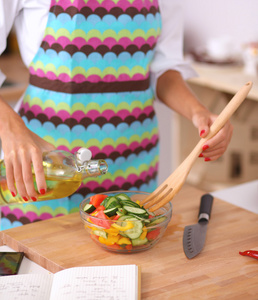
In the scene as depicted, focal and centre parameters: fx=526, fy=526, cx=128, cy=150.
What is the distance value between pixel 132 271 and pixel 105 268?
0.16 feet

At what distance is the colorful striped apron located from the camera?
1281mm

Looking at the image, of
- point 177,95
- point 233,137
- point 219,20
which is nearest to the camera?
point 177,95

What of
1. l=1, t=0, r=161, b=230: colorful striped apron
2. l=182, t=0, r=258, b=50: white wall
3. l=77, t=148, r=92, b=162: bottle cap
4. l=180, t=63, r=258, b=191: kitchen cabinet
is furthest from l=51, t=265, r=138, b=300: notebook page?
l=182, t=0, r=258, b=50: white wall

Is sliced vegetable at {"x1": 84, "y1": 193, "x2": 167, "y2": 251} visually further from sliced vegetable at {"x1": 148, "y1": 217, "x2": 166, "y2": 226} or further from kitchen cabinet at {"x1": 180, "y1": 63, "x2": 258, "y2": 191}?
kitchen cabinet at {"x1": 180, "y1": 63, "x2": 258, "y2": 191}

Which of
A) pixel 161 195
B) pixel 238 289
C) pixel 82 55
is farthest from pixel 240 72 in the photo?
pixel 238 289

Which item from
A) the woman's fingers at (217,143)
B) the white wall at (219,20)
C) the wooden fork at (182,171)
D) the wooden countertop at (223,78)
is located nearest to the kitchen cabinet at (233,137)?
the wooden countertop at (223,78)

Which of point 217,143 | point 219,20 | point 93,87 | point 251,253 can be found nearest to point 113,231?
point 251,253

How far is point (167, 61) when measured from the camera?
146 centimetres

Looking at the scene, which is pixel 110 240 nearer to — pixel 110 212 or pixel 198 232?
pixel 110 212

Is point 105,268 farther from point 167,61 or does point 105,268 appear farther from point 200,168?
point 200,168

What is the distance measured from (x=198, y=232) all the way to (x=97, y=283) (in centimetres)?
31

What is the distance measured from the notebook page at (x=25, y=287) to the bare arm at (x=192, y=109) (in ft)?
1.44

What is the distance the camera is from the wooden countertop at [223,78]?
2.60 metres

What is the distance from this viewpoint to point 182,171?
1080mm
